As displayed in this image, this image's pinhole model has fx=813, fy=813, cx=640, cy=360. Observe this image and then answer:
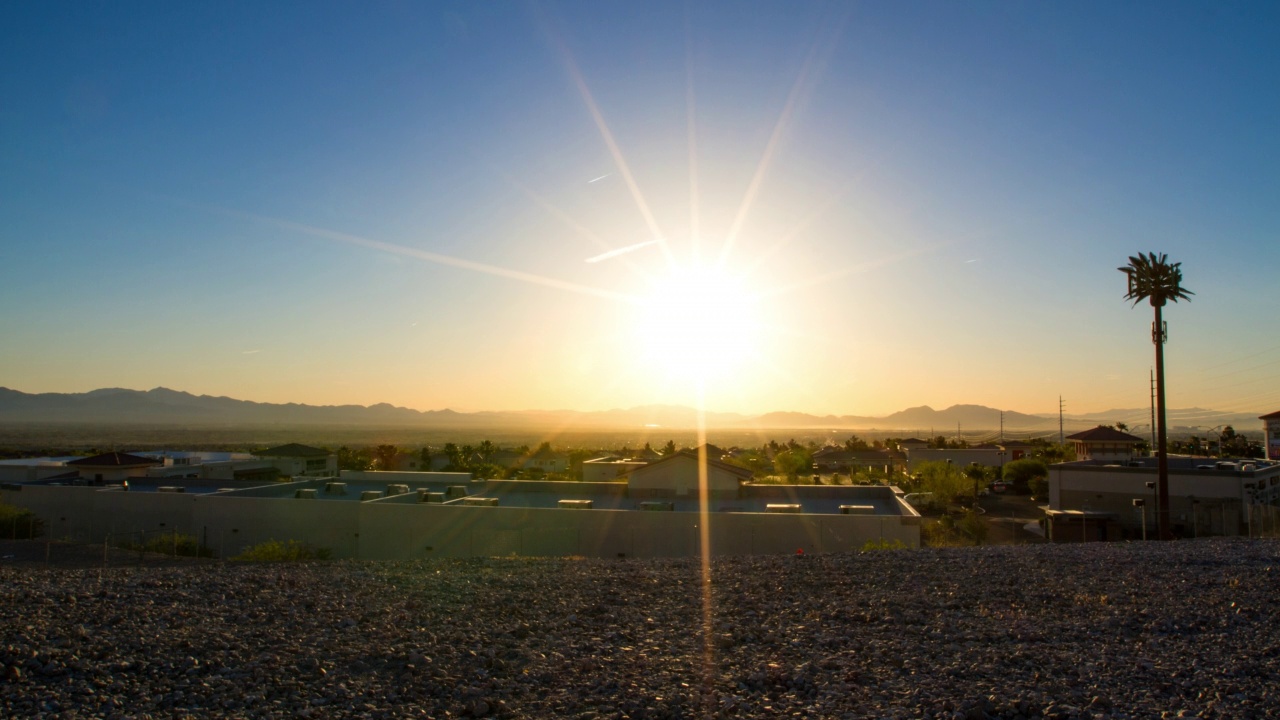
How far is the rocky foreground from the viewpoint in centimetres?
738

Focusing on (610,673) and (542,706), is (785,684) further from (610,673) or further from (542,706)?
(542,706)

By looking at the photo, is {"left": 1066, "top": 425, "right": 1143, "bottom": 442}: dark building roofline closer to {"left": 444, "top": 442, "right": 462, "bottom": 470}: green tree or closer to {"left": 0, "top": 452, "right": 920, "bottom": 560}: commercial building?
{"left": 0, "top": 452, "right": 920, "bottom": 560}: commercial building

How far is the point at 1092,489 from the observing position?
44.2m

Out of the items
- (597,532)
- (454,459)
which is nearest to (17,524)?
(597,532)

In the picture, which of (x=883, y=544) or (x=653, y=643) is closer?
(x=653, y=643)

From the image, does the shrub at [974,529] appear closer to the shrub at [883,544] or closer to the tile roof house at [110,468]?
the shrub at [883,544]

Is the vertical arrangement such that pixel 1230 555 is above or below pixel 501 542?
above

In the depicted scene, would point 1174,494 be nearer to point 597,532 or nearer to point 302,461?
point 597,532

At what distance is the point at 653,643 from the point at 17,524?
32.2m

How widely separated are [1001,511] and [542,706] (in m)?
52.4

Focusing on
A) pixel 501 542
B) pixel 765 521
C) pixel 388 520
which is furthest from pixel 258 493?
pixel 765 521

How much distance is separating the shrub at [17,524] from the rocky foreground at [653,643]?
2102 cm

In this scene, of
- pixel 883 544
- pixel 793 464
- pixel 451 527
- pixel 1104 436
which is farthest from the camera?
pixel 1104 436

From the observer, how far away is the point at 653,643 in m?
9.30
